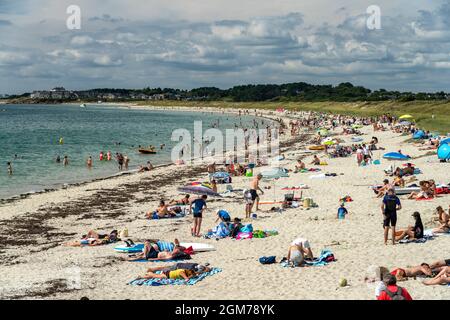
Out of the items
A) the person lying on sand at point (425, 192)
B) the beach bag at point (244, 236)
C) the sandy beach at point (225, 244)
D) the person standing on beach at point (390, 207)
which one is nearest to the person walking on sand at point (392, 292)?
the sandy beach at point (225, 244)

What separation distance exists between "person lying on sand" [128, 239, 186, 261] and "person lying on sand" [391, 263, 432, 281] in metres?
5.55

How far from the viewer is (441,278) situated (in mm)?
10367

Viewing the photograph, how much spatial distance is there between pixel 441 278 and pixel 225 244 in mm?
6506

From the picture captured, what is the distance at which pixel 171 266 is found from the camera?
1255cm

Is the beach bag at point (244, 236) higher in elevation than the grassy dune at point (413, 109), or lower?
lower

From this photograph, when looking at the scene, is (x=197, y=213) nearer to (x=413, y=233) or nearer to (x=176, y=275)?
(x=176, y=275)

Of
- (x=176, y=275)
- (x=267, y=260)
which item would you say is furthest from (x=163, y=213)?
(x=176, y=275)

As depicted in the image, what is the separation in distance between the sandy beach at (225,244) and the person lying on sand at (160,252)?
0.28m

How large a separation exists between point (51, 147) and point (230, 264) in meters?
47.2

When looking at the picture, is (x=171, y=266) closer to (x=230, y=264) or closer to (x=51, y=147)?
(x=230, y=264)

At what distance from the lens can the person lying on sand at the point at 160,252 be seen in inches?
550

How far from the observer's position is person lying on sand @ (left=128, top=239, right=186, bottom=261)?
13961 mm

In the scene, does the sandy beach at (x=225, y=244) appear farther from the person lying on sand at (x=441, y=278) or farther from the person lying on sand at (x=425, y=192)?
the person lying on sand at (x=425, y=192)
